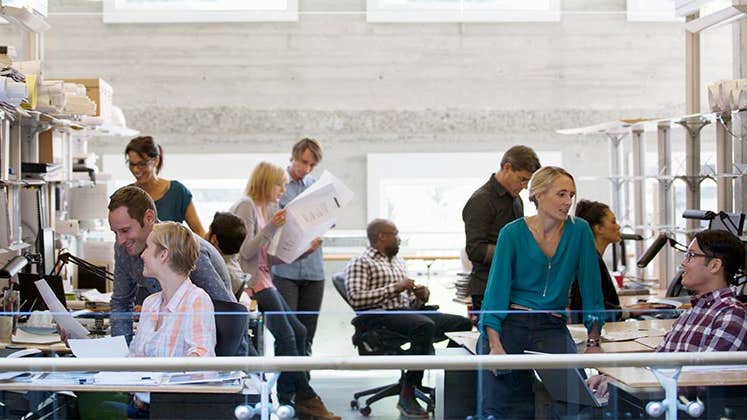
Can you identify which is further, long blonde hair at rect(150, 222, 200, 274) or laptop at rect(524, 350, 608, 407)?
long blonde hair at rect(150, 222, 200, 274)

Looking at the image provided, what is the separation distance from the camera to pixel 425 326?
3520mm

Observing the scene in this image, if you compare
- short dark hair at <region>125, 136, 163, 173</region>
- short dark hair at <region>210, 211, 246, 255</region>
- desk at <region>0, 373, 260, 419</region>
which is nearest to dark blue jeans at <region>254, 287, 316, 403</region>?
desk at <region>0, 373, 260, 419</region>

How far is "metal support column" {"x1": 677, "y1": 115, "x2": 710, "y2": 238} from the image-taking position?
659 cm

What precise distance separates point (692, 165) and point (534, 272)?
3.37m

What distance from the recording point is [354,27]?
10242 mm

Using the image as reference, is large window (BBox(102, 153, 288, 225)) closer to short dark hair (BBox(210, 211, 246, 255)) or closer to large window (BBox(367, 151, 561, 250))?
large window (BBox(367, 151, 561, 250))

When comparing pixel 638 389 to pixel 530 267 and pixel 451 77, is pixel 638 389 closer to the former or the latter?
pixel 530 267

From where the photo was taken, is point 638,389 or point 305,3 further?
point 305,3

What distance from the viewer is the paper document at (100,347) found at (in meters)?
3.03

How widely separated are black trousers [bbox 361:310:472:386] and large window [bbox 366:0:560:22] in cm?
692

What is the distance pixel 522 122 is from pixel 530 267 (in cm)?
672

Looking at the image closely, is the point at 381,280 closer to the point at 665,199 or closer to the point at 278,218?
the point at 278,218

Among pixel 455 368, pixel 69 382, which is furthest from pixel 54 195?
pixel 455 368

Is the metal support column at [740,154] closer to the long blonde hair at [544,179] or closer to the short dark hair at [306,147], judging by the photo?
the long blonde hair at [544,179]
